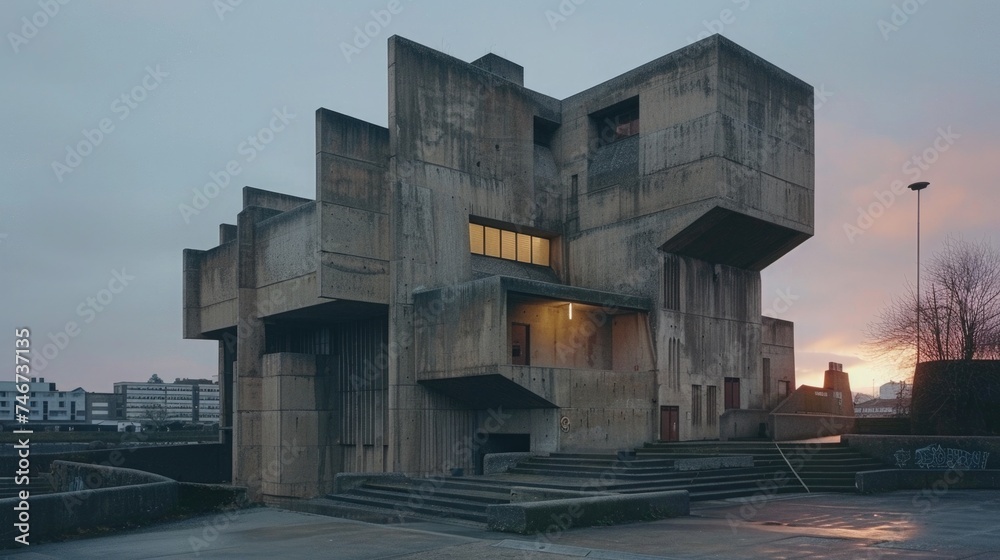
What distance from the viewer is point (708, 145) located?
31.3 meters

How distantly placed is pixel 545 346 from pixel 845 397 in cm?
1925

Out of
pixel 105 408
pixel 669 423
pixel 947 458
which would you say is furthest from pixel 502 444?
pixel 105 408

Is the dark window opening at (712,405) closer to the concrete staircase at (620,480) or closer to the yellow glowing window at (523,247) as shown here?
the concrete staircase at (620,480)

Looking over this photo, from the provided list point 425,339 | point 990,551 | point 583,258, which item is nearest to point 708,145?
point 583,258

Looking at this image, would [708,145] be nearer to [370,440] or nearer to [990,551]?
[370,440]

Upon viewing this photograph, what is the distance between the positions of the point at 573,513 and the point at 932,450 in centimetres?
1523

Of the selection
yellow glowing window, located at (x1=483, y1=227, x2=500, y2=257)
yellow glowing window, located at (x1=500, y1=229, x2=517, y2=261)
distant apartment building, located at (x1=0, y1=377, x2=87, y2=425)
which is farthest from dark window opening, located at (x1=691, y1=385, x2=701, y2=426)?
distant apartment building, located at (x1=0, y1=377, x2=87, y2=425)

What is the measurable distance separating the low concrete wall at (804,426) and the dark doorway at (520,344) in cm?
1026

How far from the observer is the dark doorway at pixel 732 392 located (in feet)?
117

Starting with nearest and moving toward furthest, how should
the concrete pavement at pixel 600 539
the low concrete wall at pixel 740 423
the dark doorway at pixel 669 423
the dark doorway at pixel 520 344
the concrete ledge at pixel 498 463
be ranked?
the concrete pavement at pixel 600 539 → the concrete ledge at pixel 498 463 → the dark doorway at pixel 520 344 → the dark doorway at pixel 669 423 → the low concrete wall at pixel 740 423

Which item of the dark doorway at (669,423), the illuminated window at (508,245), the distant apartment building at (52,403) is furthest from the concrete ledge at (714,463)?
the distant apartment building at (52,403)

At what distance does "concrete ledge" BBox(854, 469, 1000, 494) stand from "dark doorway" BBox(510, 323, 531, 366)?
41.9 feet

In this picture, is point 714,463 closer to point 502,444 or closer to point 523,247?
point 502,444

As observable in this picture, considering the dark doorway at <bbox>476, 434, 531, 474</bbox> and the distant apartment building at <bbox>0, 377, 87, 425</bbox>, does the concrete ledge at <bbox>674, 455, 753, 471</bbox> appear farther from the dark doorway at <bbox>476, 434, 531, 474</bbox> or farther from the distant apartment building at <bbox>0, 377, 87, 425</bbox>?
the distant apartment building at <bbox>0, 377, 87, 425</bbox>
